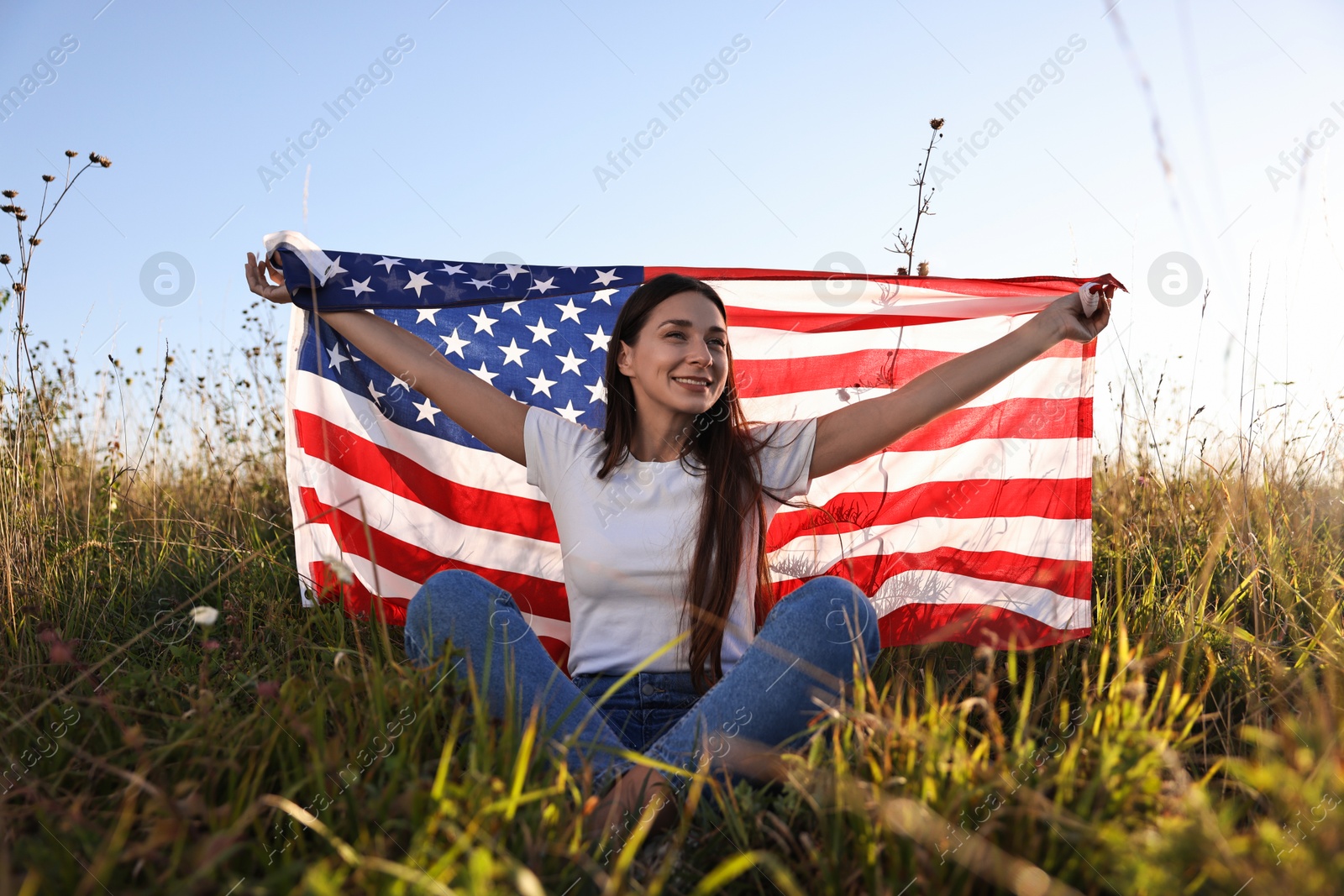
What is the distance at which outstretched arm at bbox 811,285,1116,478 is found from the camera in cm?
265

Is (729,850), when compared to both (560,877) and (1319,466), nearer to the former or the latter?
(560,877)

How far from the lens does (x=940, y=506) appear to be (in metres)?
3.34

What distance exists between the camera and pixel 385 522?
332 centimetres

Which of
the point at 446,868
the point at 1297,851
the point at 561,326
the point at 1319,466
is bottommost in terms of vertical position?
the point at 446,868

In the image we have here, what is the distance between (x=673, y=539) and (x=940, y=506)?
1316 millimetres

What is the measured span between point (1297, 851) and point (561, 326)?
2901 millimetres

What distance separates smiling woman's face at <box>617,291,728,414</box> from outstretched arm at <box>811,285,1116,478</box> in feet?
1.36

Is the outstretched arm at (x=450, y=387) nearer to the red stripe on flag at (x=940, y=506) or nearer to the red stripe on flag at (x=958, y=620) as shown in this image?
the red stripe on flag at (x=940, y=506)

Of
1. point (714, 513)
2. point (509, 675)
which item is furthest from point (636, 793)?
point (714, 513)

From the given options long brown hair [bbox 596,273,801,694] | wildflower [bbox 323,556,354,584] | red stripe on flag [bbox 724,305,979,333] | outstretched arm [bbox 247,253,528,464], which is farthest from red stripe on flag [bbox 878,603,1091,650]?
wildflower [bbox 323,556,354,584]

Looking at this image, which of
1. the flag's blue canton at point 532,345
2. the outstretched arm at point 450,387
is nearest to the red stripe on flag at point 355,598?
the flag's blue canton at point 532,345

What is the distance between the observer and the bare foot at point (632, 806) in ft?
5.38

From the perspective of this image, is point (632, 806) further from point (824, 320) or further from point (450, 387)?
point (824, 320)

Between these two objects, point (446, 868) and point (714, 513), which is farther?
point (714, 513)
